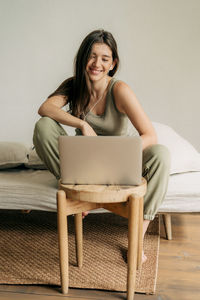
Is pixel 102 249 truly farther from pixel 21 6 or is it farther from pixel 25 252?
pixel 21 6

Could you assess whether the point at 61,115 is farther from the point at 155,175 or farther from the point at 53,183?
the point at 155,175

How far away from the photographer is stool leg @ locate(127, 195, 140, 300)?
110 cm

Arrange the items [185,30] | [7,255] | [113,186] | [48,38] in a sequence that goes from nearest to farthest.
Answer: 1. [113,186]
2. [7,255]
3. [185,30]
4. [48,38]

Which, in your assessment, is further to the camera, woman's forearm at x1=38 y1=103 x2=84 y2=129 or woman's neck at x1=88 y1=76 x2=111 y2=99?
woman's neck at x1=88 y1=76 x2=111 y2=99

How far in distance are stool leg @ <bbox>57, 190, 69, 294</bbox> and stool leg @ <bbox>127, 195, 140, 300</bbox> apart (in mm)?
235

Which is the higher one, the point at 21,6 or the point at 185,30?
the point at 21,6

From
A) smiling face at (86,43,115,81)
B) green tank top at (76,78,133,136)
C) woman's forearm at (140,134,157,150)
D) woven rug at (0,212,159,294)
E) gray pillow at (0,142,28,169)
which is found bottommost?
woven rug at (0,212,159,294)

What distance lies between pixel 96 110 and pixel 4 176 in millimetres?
596

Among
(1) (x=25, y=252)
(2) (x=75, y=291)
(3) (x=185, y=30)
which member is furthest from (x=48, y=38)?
(2) (x=75, y=291)

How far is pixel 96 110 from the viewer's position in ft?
5.52

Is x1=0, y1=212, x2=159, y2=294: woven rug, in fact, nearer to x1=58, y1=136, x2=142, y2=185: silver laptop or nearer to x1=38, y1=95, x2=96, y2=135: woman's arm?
x1=58, y1=136, x2=142, y2=185: silver laptop

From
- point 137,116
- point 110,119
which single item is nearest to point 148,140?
point 137,116

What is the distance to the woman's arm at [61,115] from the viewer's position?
4.80 feet

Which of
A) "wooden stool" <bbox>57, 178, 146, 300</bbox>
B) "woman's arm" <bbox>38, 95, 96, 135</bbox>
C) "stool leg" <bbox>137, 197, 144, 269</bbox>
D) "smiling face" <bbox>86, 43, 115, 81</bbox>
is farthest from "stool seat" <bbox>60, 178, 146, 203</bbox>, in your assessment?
"smiling face" <bbox>86, 43, 115, 81</bbox>
